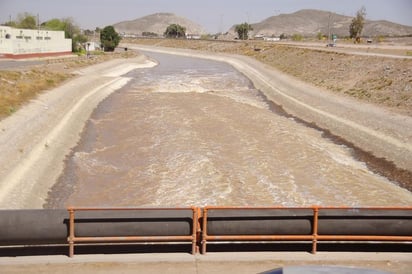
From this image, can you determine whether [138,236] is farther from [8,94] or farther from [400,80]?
[400,80]

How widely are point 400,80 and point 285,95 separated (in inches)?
391

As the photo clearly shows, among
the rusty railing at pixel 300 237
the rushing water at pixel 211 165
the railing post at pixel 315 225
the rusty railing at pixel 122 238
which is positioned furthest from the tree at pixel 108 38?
the railing post at pixel 315 225

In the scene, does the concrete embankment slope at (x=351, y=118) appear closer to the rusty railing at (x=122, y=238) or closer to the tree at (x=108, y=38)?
the rusty railing at (x=122, y=238)

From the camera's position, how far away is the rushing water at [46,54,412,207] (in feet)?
57.7

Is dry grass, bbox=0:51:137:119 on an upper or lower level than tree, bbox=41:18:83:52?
lower

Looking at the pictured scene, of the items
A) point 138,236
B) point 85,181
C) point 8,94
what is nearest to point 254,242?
point 138,236

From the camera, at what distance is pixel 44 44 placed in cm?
8650

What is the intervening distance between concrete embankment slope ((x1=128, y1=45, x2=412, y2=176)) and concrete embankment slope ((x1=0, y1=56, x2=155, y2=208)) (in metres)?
14.5

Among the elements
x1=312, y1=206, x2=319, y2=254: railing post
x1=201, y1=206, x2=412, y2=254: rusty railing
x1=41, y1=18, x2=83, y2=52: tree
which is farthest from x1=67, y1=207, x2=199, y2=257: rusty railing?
x1=41, y1=18, x2=83, y2=52: tree

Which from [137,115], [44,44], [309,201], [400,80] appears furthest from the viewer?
[44,44]

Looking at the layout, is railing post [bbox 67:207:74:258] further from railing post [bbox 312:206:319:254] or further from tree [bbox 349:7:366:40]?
tree [bbox 349:7:366:40]

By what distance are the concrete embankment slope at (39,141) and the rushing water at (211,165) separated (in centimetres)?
62

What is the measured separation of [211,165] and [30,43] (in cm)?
6754

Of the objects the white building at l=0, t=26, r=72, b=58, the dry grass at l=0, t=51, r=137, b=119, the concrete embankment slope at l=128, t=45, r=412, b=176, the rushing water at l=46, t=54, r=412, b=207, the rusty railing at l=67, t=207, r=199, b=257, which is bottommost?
the rushing water at l=46, t=54, r=412, b=207
